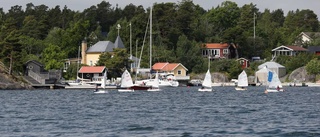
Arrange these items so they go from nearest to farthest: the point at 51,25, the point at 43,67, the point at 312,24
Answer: the point at 43,67 < the point at 51,25 < the point at 312,24

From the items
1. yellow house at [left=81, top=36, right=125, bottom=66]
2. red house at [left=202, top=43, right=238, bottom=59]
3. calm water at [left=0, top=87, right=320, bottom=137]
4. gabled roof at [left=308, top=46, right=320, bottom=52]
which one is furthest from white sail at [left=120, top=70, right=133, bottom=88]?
gabled roof at [left=308, top=46, right=320, bottom=52]

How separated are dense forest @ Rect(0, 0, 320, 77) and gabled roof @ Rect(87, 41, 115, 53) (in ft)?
9.76

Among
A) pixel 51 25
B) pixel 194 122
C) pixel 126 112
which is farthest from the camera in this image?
pixel 51 25

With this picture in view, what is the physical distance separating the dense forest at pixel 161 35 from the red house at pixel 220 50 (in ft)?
4.51

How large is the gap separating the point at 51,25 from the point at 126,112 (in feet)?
354

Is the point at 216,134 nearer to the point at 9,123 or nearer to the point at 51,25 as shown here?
the point at 9,123

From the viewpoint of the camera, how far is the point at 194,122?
4216 cm

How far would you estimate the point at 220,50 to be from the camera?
13012 centimetres

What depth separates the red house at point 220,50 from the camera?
129m

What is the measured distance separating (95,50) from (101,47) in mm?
1063

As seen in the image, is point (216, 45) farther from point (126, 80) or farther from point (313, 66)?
point (126, 80)

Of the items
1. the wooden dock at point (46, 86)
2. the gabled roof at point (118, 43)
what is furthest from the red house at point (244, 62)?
the wooden dock at point (46, 86)

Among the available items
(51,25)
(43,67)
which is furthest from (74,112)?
(51,25)

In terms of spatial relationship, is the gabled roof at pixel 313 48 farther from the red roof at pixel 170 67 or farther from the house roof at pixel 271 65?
the red roof at pixel 170 67
